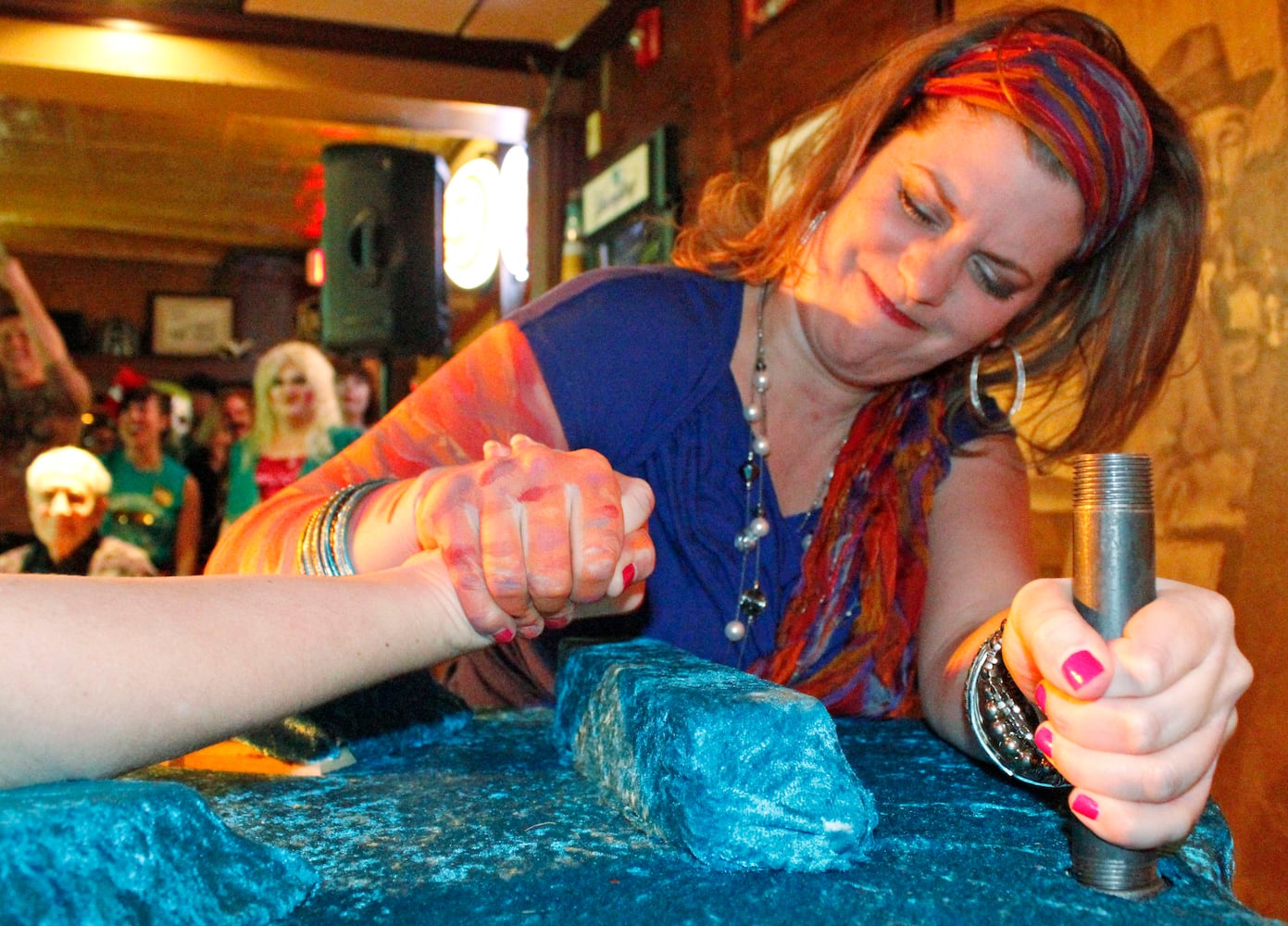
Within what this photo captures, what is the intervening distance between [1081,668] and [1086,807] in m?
0.07

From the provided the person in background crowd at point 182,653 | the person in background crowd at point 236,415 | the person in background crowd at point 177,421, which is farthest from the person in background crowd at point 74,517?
the person in background crowd at point 182,653

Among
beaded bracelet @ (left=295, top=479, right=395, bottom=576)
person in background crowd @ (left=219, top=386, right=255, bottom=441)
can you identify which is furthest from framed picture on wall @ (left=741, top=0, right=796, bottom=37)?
person in background crowd @ (left=219, top=386, right=255, bottom=441)

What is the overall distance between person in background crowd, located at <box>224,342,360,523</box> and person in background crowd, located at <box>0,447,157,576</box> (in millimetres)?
433

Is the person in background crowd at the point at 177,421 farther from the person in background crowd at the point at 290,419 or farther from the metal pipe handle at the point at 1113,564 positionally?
the metal pipe handle at the point at 1113,564

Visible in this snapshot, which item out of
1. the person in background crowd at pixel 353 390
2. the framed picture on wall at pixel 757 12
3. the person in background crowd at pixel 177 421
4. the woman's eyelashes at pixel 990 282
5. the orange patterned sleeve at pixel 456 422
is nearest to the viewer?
the orange patterned sleeve at pixel 456 422

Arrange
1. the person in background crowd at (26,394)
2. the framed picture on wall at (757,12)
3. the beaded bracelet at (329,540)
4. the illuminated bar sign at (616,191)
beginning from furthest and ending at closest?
the person in background crowd at (26,394), the illuminated bar sign at (616,191), the framed picture on wall at (757,12), the beaded bracelet at (329,540)

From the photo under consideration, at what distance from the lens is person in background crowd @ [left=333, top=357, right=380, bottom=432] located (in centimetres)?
474

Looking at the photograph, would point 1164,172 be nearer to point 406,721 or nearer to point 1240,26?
point 1240,26

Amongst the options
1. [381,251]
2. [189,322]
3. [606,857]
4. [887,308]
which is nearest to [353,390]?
[381,251]

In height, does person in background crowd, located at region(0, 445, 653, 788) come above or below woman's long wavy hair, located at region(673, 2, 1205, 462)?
below

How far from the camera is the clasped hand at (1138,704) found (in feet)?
1.83

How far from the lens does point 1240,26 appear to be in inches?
61.6

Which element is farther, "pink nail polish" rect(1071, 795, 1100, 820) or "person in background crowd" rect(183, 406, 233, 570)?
"person in background crowd" rect(183, 406, 233, 570)

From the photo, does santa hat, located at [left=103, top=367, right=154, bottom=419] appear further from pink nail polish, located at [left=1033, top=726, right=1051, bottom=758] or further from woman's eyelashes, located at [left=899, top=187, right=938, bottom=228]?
pink nail polish, located at [left=1033, top=726, right=1051, bottom=758]
